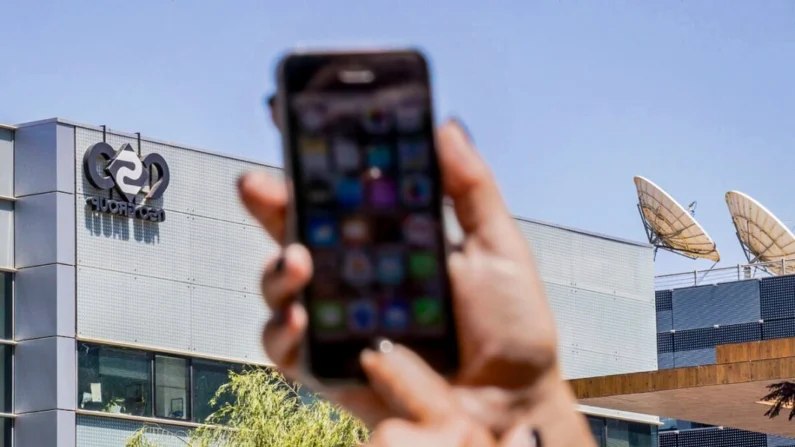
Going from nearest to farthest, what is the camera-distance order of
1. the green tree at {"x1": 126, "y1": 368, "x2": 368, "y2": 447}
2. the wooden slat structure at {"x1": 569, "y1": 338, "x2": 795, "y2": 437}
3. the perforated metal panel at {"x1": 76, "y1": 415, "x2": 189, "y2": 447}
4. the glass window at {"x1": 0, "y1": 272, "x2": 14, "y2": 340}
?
1. the green tree at {"x1": 126, "y1": 368, "x2": 368, "y2": 447}
2. the wooden slat structure at {"x1": 569, "y1": 338, "x2": 795, "y2": 437}
3. the glass window at {"x1": 0, "y1": 272, "x2": 14, "y2": 340}
4. the perforated metal panel at {"x1": 76, "y1": 415, "x2": 189, "y2": 447}

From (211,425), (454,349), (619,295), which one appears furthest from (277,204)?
(619,295)

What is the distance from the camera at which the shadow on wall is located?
2845 centimetres

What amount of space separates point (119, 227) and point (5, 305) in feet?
8.08

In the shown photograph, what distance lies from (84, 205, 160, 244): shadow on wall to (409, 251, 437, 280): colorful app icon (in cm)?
2632

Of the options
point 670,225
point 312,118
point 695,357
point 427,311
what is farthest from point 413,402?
point 695,357

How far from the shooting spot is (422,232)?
99.7 inches

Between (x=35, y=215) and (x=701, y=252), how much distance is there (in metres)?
26.9

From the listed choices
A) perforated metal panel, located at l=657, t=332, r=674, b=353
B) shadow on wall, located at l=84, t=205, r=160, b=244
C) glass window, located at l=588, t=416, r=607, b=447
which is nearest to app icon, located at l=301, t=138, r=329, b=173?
shadow on wall, located at l=84, t=205, r=160, b=244

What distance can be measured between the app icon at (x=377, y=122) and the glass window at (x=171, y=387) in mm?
26828

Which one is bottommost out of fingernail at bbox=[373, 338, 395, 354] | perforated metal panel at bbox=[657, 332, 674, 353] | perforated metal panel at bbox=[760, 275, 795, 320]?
fingernail at bbox=[373, 338, 395, 354]

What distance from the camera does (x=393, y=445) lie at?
2.42 meters

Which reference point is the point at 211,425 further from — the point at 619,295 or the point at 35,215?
the point at 619,295

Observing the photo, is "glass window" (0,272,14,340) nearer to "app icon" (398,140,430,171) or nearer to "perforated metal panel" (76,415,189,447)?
"perforated metal panel" (76,415,189,447)

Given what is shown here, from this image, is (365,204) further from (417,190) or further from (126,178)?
(126,178)
